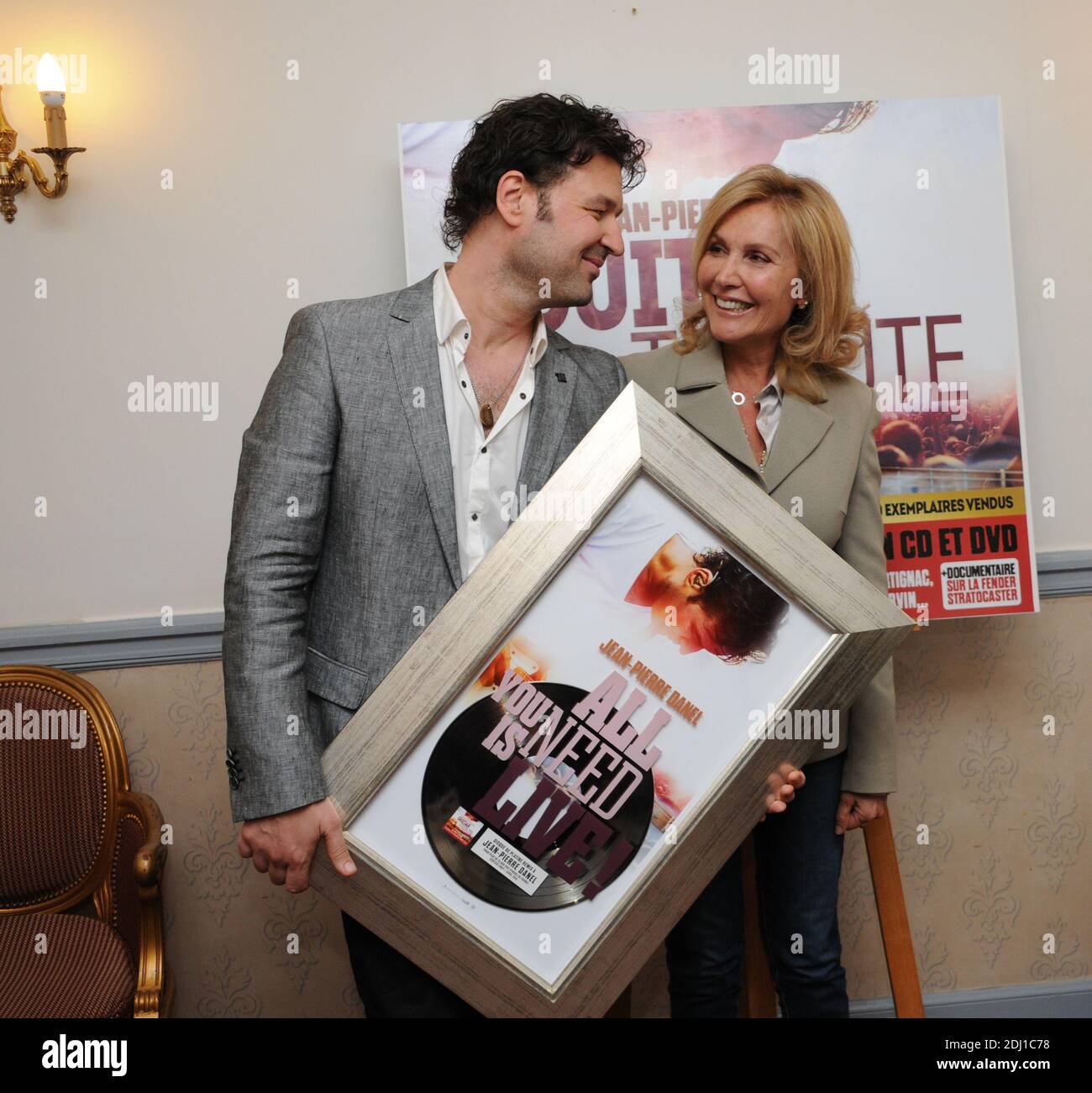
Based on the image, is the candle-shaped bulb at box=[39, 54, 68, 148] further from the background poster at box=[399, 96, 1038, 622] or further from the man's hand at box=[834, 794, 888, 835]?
the man's hand at box=[834, 794, 888, 835]

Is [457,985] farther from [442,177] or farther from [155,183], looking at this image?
[155,183]

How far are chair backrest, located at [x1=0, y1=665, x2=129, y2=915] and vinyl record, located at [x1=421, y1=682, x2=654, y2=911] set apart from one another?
4.07ft

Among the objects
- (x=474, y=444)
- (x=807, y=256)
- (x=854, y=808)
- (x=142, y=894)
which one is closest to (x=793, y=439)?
(x=807, y=256)

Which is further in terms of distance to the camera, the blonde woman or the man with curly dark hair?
the blonde woman

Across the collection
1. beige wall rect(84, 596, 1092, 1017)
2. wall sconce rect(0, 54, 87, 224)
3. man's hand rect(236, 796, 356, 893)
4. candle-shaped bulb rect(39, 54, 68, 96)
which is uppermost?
candle-shaped bulb rect(39, 54, 68, 96)

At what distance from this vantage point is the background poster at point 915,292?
2580mm

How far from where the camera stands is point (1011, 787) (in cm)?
307

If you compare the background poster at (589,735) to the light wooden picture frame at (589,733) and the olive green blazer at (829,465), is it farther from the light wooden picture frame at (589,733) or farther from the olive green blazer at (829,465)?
the olive green blazer at (829,465)

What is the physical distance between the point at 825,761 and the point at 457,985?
886mm

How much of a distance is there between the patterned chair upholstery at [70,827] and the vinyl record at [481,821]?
3.33 ft

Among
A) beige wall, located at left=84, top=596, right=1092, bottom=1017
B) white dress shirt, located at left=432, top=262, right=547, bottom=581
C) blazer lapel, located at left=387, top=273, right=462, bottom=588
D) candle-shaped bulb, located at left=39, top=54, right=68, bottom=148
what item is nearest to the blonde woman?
white dress shirt, located at left=432, top=262, right=547, bottom=581

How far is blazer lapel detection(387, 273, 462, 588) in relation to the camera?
5.84 ft
